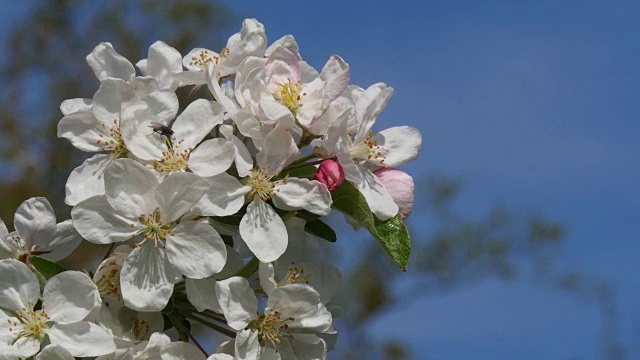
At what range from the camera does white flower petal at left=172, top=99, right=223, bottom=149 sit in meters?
1.55

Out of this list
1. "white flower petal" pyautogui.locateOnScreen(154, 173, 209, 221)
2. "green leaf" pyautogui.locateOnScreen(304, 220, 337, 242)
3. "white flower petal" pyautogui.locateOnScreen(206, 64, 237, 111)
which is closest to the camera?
"white flower petal" pyautogui.locateOnScreen(154, 173, 209, 221)

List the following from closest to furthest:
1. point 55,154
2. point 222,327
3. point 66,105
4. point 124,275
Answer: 1. point 124,275
2. point 222,327
3. point 66,105
4. point 55,154

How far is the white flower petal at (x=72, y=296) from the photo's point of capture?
4.83ft

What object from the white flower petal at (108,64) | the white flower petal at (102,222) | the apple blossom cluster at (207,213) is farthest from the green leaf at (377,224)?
the white flower petal at (108,64)

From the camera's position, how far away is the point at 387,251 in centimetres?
155

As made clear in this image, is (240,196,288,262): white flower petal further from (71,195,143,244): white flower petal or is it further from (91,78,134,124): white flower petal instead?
(91,78,134,124): white flower petal

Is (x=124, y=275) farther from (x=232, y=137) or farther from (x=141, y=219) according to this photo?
(x=232, y=137)

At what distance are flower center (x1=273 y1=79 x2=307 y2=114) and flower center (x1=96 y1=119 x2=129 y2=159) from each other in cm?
25

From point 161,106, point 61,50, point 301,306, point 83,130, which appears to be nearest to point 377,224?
point 301,306

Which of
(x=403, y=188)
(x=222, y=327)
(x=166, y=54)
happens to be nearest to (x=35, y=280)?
(x=222, y=327)

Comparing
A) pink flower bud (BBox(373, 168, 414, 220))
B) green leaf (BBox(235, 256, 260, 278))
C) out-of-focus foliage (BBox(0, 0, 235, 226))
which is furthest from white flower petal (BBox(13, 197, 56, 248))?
out-of-focus foliage (BBox(0, 0, 235, 226))

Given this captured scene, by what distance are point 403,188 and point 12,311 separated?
62 cm

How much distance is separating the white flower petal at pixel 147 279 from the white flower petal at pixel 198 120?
0.18 meters

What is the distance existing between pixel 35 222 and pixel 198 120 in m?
0.31
